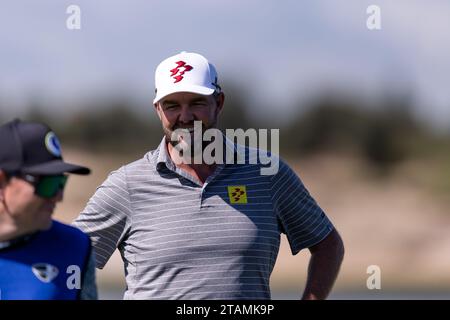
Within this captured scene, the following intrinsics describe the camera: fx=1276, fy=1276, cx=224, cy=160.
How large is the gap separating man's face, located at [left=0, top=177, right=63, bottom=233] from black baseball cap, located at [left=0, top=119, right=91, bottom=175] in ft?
0.18

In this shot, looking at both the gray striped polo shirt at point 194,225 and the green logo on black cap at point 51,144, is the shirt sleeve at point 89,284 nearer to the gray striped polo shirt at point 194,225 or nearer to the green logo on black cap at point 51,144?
the green logo on black cap at point 51,144

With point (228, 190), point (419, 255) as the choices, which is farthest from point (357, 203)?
point (228, 190)

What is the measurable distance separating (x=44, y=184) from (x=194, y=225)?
135cm

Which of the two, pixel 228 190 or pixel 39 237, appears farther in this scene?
pixel 228 190

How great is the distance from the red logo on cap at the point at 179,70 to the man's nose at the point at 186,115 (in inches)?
5.6

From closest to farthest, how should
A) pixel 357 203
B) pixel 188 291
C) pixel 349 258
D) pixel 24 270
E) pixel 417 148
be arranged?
pixel 24 270
pixel 188 291
pixel 349 258
pixel 357 203
pixel 417 148

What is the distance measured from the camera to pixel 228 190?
5.97 metres

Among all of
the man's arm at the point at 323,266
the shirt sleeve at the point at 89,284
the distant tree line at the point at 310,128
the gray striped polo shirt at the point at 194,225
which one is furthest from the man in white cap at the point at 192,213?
the distant tree line at the point at 310,128

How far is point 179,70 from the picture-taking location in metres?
6.03

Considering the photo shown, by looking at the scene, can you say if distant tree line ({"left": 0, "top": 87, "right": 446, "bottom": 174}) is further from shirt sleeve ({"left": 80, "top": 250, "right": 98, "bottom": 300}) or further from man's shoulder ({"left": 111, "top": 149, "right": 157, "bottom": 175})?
shirt sleeve ({"left": 80, "top": 250, "right": 98, "bottom": 300})

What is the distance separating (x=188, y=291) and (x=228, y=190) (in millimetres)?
549

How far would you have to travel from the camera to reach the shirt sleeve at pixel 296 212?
607 centimetres

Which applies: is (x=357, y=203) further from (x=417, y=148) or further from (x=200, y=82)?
(x=200, y=82)

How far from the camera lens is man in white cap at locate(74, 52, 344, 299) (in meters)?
5.76
